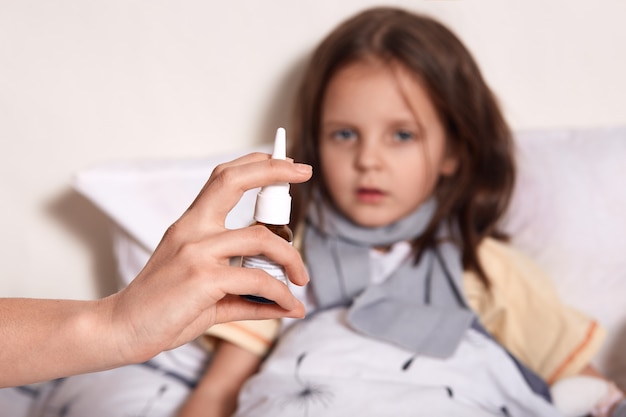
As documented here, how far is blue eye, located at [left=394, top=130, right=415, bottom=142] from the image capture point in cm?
110

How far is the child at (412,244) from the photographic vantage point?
961 mm

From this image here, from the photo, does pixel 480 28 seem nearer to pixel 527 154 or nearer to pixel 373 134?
pixel 527 154

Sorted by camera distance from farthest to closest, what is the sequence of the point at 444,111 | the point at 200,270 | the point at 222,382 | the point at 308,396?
the point at 444,111
the point at 222,382
the point at 308,396
the point at 200,270

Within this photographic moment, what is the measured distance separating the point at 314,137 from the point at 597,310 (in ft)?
1.71

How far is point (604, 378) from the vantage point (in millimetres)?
1108

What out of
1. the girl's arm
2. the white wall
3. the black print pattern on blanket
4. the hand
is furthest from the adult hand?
the white wall

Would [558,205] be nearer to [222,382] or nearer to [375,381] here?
[375,381]

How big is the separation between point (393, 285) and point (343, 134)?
24 centimetres

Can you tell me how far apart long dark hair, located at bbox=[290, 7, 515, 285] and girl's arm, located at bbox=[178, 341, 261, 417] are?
239mm

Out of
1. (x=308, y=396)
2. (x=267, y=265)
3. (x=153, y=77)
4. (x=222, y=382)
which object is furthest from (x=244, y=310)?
(x=153, y=77)

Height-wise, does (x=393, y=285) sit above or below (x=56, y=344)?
below

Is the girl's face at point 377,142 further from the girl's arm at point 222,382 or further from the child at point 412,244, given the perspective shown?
the girl's arm at point 222,382

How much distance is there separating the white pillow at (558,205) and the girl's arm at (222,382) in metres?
0.19

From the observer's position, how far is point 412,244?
3.85ft
